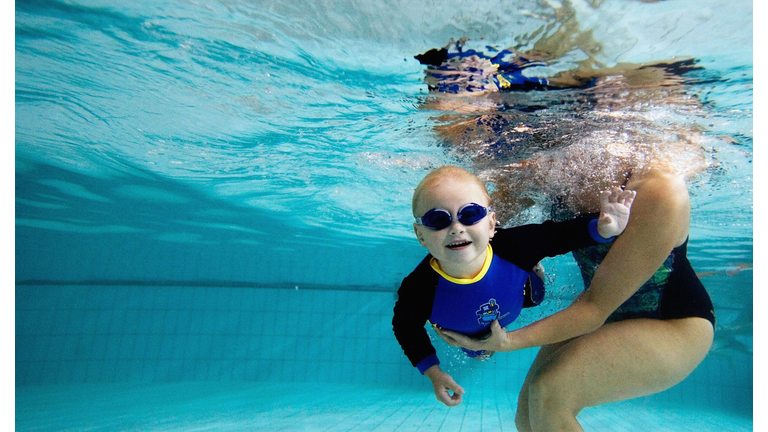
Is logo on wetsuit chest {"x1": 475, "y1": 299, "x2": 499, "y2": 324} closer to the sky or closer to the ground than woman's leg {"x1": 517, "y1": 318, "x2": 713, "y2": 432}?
closer to the sky

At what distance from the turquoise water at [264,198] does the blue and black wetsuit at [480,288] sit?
2361mm

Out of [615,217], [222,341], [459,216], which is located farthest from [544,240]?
[222,341]

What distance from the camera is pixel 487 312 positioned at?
11.0ft

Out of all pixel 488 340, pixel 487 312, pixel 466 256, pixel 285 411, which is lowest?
pixel 285 411

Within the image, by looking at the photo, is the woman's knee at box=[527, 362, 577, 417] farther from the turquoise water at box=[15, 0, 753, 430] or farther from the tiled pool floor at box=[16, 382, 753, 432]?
the tiled pool floor at box=[16, 382, 753, 432]

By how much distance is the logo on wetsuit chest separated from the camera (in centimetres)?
333

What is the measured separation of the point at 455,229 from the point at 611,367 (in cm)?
148

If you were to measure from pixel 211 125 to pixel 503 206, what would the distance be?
6.05 metres

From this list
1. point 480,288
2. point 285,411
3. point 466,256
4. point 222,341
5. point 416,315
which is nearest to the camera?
point 466,256

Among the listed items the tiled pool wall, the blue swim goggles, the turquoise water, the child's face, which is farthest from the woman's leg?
the tiled pool wall

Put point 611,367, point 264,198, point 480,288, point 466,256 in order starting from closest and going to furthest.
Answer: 1. point 611,367
2. point 466,256
3. point 480,288
4. point 264,198

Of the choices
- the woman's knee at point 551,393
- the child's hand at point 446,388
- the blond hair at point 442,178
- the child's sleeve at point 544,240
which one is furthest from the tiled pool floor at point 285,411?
the blond hair at point 442,178

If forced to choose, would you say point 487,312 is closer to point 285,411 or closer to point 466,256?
point 466,256

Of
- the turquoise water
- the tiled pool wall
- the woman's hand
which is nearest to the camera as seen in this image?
the woman's hand
